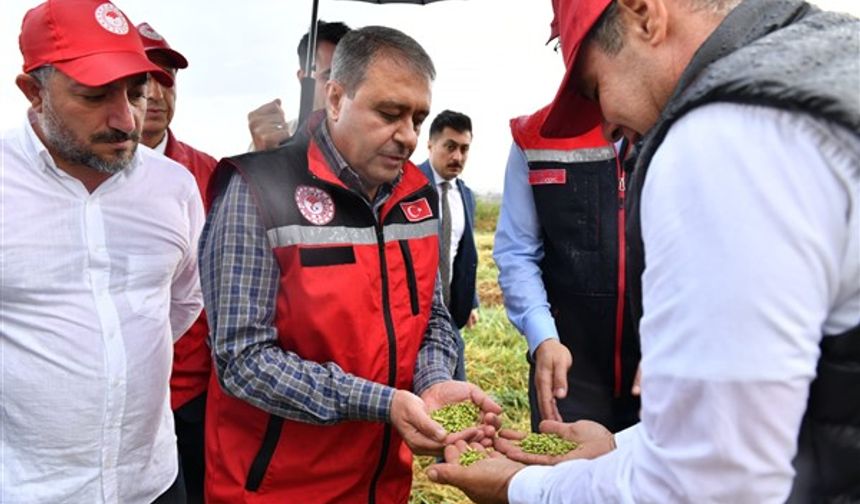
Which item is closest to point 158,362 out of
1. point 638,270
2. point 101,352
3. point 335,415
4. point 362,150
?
point 101,352

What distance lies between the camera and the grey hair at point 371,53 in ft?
7.45

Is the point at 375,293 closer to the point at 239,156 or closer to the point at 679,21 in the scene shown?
the point at 239,156

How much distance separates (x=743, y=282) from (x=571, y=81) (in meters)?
0.70

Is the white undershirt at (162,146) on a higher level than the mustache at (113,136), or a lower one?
lower

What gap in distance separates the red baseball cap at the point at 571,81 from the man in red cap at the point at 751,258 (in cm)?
12

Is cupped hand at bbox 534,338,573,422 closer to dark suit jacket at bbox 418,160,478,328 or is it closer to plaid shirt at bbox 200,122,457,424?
plaid shirt at bbox 200,122,457,424

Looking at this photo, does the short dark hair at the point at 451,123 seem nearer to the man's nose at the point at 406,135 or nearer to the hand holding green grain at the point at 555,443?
the man's nose at the point at 406,135

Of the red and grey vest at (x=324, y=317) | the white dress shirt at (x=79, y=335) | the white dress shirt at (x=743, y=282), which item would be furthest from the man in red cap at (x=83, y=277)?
the white dress shirt at (x=743, y=282)

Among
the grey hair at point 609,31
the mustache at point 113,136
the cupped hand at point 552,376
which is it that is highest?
the grey hair at point 609,31

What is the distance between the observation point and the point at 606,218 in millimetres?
2822

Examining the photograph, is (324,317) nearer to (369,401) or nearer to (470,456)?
(369,401)

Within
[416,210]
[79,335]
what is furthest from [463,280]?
[79,335]

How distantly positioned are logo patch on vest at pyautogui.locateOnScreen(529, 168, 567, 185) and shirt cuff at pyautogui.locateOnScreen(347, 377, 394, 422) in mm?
1251

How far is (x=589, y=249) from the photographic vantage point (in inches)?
112
